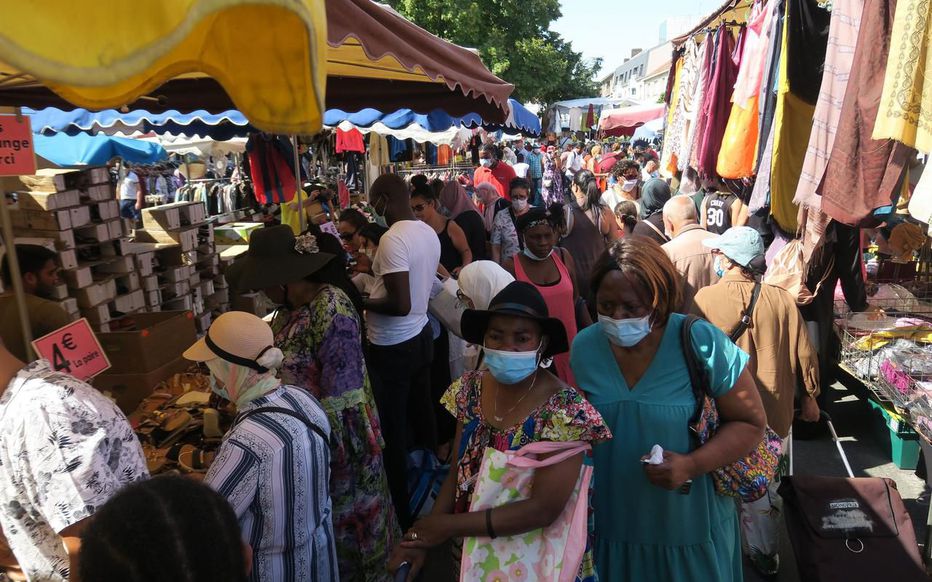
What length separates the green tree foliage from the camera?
2453 centimetres

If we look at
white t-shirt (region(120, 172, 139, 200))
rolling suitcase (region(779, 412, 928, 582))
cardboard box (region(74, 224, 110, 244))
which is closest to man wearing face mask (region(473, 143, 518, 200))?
cardboard box (region(74, 224, 110, 244))

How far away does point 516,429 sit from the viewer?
2.00 m

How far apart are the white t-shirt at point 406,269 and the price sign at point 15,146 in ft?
6.02

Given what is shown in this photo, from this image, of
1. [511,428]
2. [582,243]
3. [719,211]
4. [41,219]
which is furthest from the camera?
[719,211]

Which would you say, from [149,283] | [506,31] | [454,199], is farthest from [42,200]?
[506,31]

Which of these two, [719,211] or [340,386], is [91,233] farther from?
[719,211]

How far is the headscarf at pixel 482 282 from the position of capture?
337cm

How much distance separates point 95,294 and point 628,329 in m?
5.06

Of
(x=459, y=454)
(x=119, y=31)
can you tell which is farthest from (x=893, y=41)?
(x=119, y=31)

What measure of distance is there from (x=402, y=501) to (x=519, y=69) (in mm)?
26491

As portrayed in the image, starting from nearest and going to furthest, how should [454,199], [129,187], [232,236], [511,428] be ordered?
[511,428] → [454,199] → [232,236] → [129,187]

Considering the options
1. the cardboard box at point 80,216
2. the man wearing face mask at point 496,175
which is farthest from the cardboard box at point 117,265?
the man wearing face mask at point 496,175

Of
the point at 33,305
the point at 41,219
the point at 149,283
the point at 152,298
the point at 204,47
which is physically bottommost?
the point at 152,298

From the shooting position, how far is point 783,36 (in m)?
3.79
